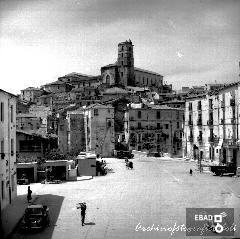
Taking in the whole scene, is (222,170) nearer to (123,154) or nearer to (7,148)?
(7,148)

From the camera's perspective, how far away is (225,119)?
2077 inches

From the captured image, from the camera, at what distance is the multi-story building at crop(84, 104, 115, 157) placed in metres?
70.9

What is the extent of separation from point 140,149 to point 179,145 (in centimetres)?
946

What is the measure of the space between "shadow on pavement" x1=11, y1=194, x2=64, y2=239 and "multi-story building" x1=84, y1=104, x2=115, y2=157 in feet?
133

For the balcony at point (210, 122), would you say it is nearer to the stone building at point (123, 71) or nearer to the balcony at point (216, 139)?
the balcony at point (216, 139)

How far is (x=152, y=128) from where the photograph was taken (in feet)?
259

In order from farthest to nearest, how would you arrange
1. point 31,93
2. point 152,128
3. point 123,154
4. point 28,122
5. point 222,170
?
1. point 31,93
2. point 28,122
3. point 152,128
4. point 123,154
5. point 222,170

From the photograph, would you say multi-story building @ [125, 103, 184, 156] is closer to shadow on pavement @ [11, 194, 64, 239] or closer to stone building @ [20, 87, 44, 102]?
shadow on pavement @ [11, 194, 64, 239]

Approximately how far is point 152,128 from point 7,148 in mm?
51841

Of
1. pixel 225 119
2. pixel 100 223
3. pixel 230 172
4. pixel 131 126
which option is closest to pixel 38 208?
pixel 100 223

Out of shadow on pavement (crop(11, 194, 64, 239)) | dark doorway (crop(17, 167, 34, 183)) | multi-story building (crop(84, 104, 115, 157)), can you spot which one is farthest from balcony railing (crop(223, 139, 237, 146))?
shadow on pavement (crop(11, 194, 64, 239))

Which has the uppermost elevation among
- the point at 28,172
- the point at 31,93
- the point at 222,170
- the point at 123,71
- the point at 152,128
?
the point at 123,71

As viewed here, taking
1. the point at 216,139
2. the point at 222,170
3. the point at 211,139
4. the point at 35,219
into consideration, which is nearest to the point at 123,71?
the point at 211,139

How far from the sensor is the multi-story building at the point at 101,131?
7088cm
